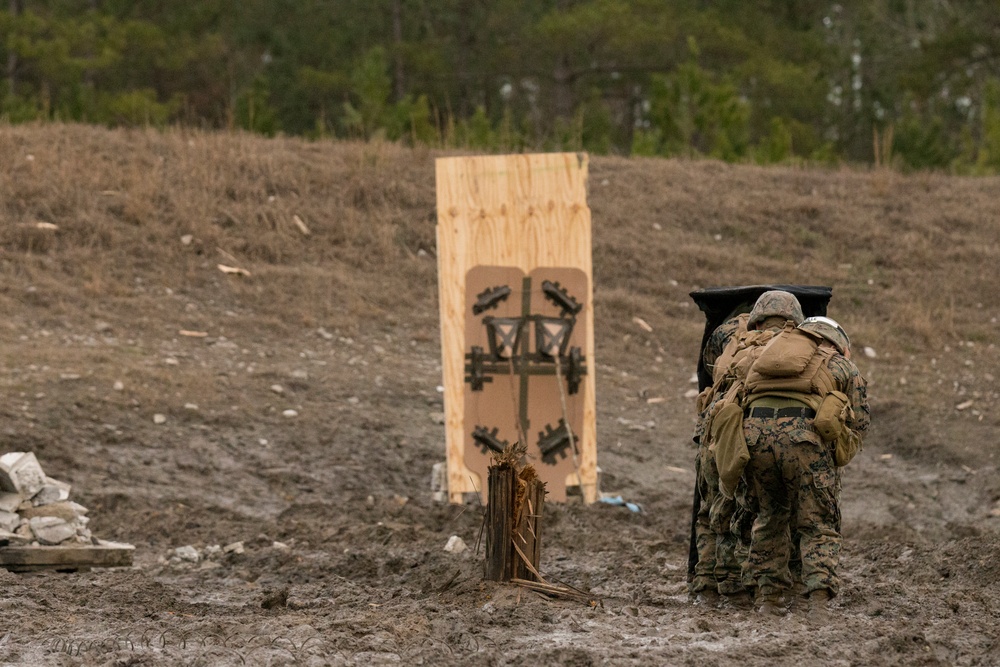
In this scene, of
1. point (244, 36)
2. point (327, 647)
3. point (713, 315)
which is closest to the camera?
point (327, 647)

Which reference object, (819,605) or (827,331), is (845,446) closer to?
(827,331)

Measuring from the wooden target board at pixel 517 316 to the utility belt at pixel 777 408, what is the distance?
3.34 metres

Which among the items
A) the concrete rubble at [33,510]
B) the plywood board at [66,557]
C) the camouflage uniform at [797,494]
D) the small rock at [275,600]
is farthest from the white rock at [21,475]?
the camouflage uniform at [797,494]

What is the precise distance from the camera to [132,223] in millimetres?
15250

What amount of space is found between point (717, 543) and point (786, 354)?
3.84 ft

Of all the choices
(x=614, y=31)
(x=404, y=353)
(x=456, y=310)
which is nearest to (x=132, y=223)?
(x=404, y=353)

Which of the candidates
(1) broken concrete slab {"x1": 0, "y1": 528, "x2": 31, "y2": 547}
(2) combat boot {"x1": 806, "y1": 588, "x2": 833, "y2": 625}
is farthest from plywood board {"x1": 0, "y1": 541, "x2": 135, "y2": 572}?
(2) combat boot {"x1": 806, "y1": 588, "x2": 833, "y2": 625}

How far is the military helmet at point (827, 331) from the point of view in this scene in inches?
263

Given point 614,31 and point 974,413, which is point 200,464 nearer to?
point 974,413

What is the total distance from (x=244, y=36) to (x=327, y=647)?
947 inches

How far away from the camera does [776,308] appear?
6895mm

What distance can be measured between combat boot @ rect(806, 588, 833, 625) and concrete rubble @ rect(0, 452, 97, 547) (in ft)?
13.6

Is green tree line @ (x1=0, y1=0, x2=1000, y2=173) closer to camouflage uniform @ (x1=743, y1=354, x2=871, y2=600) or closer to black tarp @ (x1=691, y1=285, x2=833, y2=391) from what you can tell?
black tarp @ (x1=691, y1=285, x2=833, y2=391)

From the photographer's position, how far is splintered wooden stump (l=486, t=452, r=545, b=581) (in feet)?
22.5
